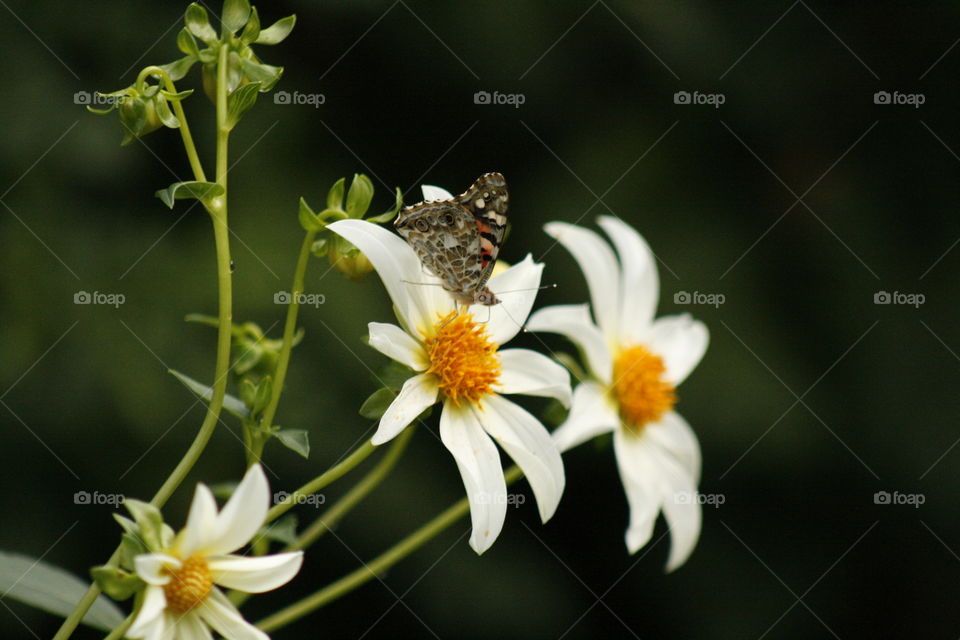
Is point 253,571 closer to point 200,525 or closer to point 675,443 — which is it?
point 200,525

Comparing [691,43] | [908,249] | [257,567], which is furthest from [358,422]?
[908,249]

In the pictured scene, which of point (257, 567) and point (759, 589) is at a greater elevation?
point (759, 589)

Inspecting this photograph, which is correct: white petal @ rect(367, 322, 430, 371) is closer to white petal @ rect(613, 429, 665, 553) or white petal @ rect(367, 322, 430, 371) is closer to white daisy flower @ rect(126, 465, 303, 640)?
white daisy flower @ rect(126, 465, 303, 640)

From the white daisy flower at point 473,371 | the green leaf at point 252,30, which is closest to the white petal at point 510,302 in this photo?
the white daisy flower at point 473,371

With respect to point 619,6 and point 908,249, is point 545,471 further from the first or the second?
point 908,249

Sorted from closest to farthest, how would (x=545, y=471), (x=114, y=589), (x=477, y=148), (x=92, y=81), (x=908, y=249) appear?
(x=114, y=589) → (x=545, y=471) → (x=92, y=81) → (x=477, y=148) → (x=908, y=249)

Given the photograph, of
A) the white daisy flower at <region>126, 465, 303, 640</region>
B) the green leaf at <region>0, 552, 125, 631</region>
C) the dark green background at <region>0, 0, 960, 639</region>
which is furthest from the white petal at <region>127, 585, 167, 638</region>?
the dark green background at <region>0, 0, 960, 639</region>
